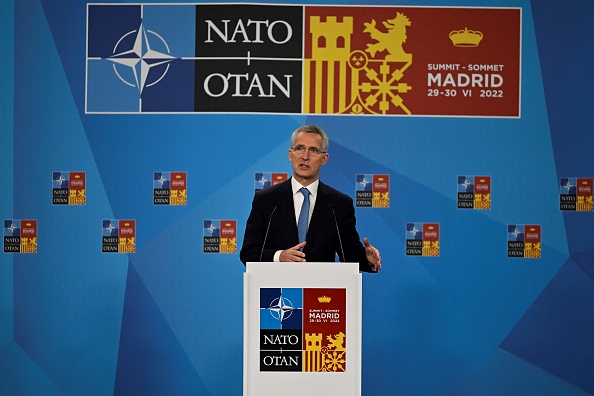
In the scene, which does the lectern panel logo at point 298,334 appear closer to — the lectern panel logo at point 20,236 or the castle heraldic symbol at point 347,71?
the castle heraldic symbol at point 347,71

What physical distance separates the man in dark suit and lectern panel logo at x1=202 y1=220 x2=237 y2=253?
1224 mm

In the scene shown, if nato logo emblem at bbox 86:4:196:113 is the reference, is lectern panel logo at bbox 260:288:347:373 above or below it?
below

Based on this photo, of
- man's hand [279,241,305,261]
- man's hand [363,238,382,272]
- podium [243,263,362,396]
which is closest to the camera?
podium [243,263,362,396]

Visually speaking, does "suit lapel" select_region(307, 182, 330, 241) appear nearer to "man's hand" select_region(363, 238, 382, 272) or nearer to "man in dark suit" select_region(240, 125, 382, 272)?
"man in dark suit" select_region(240, 125, 382, 272)

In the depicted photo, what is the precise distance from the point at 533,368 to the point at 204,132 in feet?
8.69

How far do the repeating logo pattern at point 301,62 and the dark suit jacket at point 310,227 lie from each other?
51.5 inches

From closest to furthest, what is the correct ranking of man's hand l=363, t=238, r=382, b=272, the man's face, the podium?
the podium → man's hand l=363, t=238, r=382, b=272 → the man's face

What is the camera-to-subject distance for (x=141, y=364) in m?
5.11

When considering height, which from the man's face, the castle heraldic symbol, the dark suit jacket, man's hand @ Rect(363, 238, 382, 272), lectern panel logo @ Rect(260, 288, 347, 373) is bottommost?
lectern panel logo @ Rect(260, 288, 347, 373)

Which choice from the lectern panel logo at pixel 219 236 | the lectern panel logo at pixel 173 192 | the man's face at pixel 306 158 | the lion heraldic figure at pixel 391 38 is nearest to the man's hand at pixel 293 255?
the man's face at pixel 306 158

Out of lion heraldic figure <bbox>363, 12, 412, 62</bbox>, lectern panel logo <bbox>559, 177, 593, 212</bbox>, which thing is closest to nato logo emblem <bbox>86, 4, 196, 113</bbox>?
lion heraldic figure <bbox>363, 12, 412, 62</bbox>

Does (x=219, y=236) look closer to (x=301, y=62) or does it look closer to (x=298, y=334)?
(x=301, y=62)

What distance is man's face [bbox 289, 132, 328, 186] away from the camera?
3.84m

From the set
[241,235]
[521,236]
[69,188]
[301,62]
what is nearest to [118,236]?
[69,188]
